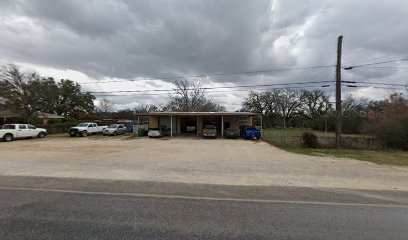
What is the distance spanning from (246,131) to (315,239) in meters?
29.1

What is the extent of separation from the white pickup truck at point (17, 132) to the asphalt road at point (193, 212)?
23745mm

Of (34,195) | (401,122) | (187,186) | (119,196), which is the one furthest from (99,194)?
(401,122)

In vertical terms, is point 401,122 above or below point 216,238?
above

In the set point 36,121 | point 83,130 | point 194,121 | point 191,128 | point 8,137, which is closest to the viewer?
point 8,137

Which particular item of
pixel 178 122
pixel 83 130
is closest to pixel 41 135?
pixel 83 130

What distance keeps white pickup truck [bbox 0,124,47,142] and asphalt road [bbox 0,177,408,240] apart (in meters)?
23.7

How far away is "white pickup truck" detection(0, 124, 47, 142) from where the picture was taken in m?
27.5

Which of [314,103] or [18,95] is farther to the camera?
[314,103]

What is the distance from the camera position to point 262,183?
8602 millimetres

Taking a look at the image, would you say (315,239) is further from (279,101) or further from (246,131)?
(279,101)

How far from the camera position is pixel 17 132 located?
2880 centimetres

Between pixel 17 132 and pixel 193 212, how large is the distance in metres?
29.9

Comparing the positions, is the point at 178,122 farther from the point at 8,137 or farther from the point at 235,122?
the point at 8,137

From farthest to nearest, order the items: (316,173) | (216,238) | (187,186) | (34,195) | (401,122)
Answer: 1. (401,122)
2. (316,173)
3. (187,186)
4. (34,195)
5. (216,238)
